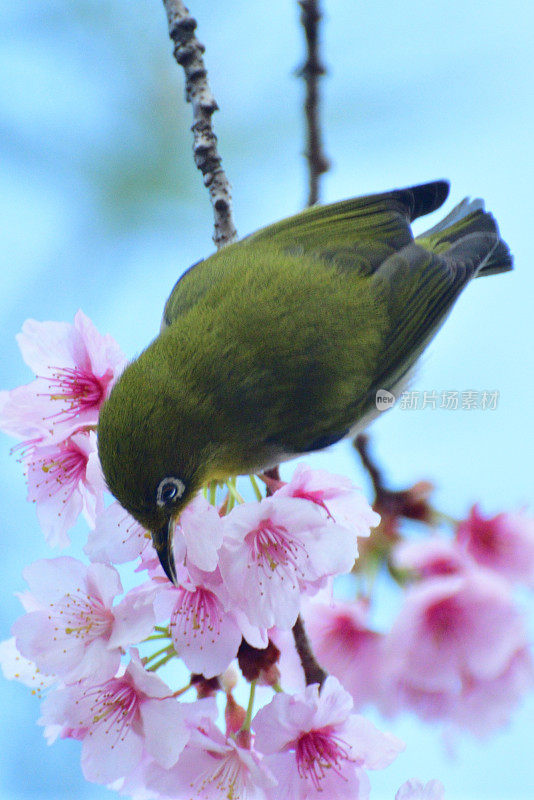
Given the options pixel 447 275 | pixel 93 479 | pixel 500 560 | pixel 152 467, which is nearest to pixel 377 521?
pixel 500 560

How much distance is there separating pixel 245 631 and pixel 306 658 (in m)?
0.22

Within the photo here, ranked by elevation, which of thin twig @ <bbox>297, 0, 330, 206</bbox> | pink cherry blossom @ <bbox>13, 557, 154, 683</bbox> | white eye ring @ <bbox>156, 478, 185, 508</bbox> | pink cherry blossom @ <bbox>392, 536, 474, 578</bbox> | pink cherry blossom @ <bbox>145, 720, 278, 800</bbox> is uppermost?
thin twig @ <bbox>297, 0, 330, 206</bbox>

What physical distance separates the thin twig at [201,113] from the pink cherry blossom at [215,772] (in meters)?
1.82

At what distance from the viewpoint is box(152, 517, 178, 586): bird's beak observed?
6.54ft

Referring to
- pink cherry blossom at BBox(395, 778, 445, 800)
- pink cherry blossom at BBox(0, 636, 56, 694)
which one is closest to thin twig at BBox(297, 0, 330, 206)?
pink cherry blossom at BBox(0, 636, 56, 694)

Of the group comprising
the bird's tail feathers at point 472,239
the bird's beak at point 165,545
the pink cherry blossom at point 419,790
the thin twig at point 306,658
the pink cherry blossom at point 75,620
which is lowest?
the pink cherry blossom at point 419,790

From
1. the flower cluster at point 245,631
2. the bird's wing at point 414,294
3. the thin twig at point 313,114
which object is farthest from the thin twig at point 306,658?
the thin twig at point 313,114

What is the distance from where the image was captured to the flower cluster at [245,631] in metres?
1.93

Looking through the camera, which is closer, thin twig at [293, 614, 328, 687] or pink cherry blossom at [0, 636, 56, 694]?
thin twig at [293, 614, 328, 687]

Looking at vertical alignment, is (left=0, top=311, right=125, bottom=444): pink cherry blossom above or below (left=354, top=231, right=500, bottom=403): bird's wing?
above

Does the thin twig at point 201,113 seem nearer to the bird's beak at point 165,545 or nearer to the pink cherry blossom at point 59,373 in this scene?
the pink cherry blossom at point 59,373

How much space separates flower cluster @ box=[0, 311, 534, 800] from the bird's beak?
3cm

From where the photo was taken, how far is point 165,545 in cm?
207

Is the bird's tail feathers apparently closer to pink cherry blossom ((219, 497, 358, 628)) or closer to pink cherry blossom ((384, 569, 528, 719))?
pink cherry blossom ((384, 569, 528, 719))
